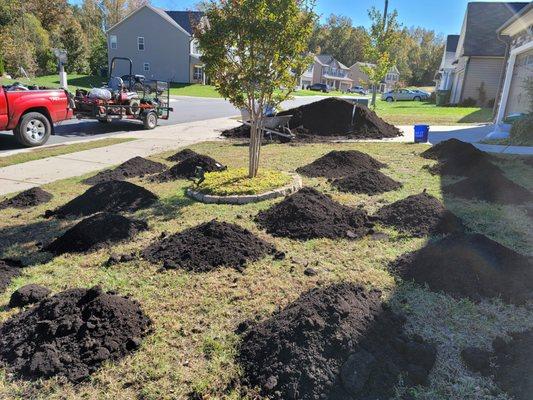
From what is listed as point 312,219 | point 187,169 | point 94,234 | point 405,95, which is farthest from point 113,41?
point 312,219

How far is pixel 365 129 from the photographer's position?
14188 mm

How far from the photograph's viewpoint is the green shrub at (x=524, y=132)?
1177cm

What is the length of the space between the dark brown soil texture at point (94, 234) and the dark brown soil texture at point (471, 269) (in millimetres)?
3056

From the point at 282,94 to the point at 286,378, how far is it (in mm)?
5155

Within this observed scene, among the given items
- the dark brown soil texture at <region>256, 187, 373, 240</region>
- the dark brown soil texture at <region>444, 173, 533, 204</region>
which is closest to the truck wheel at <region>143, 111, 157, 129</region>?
the dark brown soil texture at <region>256, 187, 373, 240</region>

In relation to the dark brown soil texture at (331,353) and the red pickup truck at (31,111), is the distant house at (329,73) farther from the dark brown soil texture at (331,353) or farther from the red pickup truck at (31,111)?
the dark brown soil texture at (331,353)

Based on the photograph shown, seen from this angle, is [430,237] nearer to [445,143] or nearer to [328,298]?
[328,298]

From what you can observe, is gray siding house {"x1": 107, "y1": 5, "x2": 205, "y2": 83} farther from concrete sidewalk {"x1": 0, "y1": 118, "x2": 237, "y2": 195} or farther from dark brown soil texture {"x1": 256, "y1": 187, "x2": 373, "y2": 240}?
dark brown soil texture {"x1": 256, "y1": 187, "x2": 373, "y2": 240}

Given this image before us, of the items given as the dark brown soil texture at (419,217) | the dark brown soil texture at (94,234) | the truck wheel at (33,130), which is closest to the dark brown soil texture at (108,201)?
the dark brown soil texture at (94,234)

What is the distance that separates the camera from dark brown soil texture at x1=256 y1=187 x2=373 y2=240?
5.13 metres

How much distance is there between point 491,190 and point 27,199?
7105 mm

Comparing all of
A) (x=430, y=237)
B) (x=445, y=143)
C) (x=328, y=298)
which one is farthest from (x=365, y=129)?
(x=328, y=298)

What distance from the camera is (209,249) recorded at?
448cm

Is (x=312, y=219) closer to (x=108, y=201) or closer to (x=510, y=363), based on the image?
(x=510, y=363)
